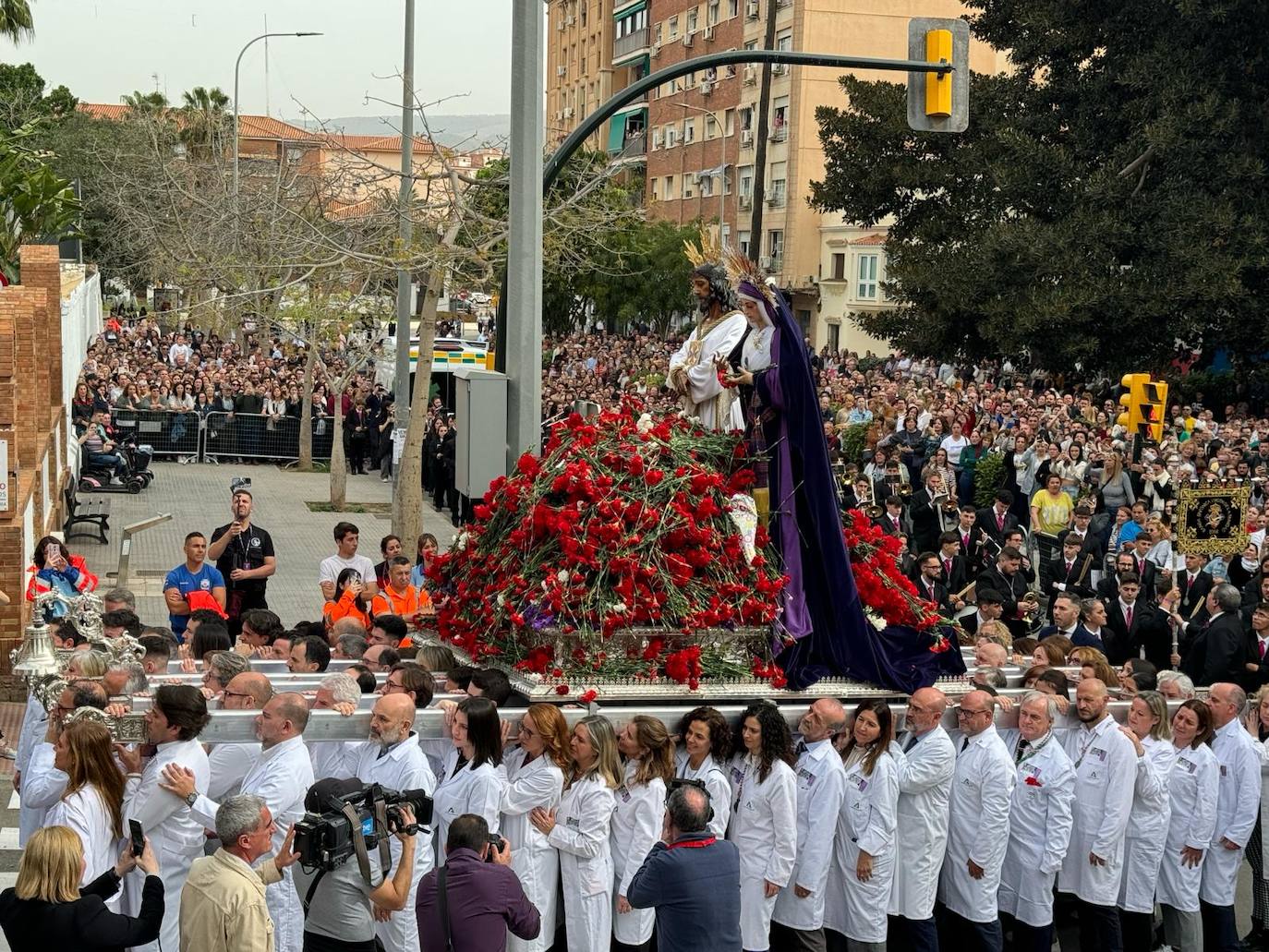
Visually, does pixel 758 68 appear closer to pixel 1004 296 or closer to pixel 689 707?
pixel 1004 296

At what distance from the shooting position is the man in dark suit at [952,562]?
1576 cm

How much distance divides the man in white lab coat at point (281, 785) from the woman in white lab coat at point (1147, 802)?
14.8 ft

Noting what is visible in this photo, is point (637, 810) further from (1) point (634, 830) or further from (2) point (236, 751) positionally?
(2) point (236, 751)

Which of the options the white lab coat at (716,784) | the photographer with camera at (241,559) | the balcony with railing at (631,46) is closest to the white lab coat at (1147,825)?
the white lab coat at (716,784)

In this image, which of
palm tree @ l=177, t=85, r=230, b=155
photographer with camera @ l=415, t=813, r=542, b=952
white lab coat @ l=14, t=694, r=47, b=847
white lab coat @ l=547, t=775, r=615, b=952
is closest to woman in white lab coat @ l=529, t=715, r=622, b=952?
white lab coat @ l=547, t=775, r=615, b=952

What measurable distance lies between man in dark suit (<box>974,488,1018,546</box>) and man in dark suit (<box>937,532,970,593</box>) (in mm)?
1577

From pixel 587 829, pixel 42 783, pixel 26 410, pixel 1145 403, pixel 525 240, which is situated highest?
pixel 525 240

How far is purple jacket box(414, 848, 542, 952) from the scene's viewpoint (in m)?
6.68

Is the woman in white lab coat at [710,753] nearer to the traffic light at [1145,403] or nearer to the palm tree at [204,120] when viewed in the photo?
the traffic light at [1145,403]

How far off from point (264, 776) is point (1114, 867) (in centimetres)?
466

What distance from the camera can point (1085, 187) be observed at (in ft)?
103

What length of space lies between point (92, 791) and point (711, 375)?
12.9 ft

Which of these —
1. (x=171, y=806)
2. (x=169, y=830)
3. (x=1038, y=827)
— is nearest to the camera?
(x=171, y=806)

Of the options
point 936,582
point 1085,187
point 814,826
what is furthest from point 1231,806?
point 1085,187
